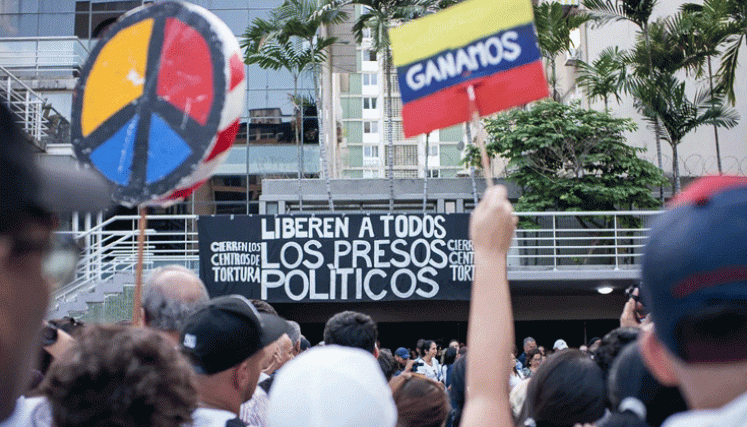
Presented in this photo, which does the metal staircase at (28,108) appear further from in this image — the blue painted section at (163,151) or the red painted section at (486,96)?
the red painted section at (486,96)

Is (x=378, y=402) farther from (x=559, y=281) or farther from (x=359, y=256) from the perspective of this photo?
(x=559, y=281)

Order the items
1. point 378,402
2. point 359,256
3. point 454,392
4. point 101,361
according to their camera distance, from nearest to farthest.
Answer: point 101,361, point 378,402, point 454,392, point 359,256

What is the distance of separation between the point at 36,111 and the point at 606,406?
58.8ft

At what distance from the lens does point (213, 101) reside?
10.1ft

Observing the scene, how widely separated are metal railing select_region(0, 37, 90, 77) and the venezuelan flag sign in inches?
809

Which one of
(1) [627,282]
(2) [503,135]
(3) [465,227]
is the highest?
(2) [503,135]

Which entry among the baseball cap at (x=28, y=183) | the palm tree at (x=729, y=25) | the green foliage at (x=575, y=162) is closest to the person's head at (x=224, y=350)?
the baseball cap at (x=28, y=183)

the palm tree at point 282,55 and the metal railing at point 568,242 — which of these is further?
the palm tree at point 282,55

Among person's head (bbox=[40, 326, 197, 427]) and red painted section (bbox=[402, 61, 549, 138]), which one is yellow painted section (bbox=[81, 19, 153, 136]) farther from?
person's head (bbox=[40, 326, 197, 427])

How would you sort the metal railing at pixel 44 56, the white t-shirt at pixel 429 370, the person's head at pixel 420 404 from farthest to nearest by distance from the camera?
the metal railing at pixel 44 56 < the white t-shirt at pixel 429 370 < the person's head at pixel 420 404

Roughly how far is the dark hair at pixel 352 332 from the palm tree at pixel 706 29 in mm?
14551

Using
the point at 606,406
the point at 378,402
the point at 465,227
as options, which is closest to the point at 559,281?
the point at 465,227

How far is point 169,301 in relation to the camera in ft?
10.3

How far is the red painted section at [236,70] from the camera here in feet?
10.3
